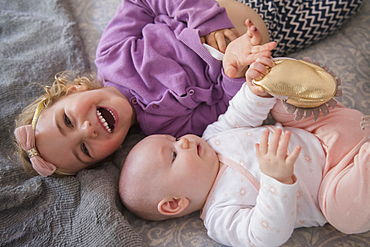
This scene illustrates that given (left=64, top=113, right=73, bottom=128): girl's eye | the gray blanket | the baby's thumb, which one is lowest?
the gray blanket

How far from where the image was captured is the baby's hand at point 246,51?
812 millimetres

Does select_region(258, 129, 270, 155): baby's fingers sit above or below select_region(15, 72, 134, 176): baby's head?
above

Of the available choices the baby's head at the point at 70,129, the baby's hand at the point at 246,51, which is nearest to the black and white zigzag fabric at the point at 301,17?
the baby's hand at the point at 246,51

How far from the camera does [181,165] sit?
90 cm

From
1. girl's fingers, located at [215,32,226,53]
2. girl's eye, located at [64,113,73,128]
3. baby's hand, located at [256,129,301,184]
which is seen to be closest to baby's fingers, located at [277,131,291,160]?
baby's hand, located at [256,129,301,184]

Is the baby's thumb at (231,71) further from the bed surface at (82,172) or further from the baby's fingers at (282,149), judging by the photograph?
the bed surface at (82,172)

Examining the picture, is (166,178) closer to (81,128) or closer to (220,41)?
(81,128)

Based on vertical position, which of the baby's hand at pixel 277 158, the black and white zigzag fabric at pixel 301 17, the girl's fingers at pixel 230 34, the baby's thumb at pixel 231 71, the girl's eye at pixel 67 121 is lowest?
the girl's eye at pixel 67 121

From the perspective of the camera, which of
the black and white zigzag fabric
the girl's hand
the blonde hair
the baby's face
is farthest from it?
the black and white zigzag fabric

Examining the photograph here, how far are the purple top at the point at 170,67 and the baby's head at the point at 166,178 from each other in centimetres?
A: 19

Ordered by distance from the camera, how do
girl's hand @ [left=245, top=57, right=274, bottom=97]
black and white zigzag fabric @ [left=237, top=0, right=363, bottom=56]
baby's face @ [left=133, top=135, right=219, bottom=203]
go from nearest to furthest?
girl's hand @ [left=245, top=57, right=274, bottom=97] → baby's face @ [left=133, top=135, right=219, bottom=203] → black and white zigzag fabric @ [left=237, top=0, right=363, bottom=56]

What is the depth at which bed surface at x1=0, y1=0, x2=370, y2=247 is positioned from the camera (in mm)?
864

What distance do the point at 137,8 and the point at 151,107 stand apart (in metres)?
0.49

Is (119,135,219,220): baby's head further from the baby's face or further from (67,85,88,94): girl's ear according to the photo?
(67,85,88,94): girl's ear
